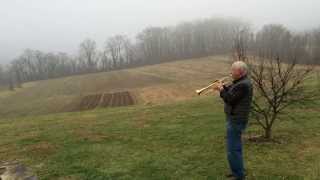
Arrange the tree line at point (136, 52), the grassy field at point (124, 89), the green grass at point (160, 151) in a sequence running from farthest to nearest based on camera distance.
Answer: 1. the tree line at point (136, 52)
2. the grassy field at point (124, 89)
3. the green grass at point (160, 151)

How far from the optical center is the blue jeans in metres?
6.80

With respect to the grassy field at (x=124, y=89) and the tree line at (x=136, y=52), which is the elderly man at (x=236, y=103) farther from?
the tree line at (x=136, y=52)

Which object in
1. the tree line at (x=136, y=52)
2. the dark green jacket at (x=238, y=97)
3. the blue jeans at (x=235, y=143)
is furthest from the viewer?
the tree line at (x=136, y=52)

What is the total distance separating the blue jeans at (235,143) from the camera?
6.80m

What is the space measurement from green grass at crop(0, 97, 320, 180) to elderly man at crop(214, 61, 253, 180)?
3.05ft

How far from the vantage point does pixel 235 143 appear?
681 cm

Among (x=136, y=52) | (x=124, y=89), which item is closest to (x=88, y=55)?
(x=136, y=52)

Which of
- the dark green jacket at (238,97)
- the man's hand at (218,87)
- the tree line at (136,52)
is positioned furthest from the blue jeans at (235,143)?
the tree line at (136,52)

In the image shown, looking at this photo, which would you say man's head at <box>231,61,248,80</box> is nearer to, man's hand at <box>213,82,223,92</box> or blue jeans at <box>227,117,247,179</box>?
man's hand at <box>213,82,223,92</box>

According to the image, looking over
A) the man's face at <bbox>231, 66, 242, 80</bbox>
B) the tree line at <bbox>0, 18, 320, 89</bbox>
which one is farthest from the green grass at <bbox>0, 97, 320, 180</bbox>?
the tree line at <bbox>0, 18, 320, 89</bbox>

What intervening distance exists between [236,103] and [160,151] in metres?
3.49

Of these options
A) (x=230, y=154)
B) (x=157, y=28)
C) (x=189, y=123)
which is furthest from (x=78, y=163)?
(x=157, y=28)

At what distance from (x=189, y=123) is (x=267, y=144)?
4.64 metres

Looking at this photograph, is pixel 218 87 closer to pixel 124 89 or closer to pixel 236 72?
pixel 236 72
